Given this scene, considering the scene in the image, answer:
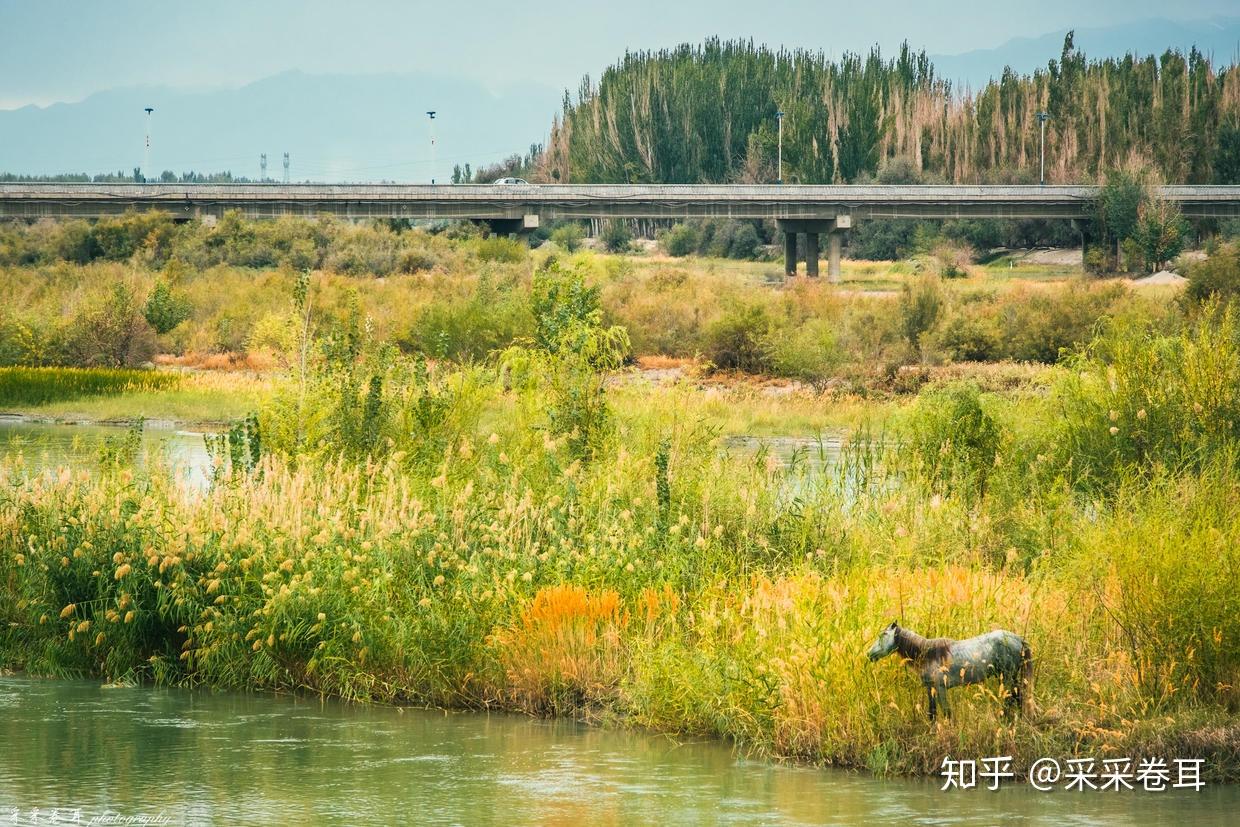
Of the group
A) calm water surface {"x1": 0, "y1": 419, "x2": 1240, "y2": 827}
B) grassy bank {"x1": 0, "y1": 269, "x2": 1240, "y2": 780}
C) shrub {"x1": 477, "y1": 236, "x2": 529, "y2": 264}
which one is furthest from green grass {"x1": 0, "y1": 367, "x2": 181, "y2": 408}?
shrub {"x1": 477, "y1": 236, "x2": 529, "y2": 264}

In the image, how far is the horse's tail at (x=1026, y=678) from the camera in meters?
10.8

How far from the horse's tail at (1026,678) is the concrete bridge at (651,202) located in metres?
66.3

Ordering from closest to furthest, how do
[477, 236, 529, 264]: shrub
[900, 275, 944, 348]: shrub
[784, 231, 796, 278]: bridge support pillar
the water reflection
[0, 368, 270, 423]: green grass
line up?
the water reflection → [0, 368, 270, 423]: green grass → [900, 275, 944, 348]: shrub → [477, 236, 529, 264]: shrub → [784, 231, 796, 278]: bridge support pillar

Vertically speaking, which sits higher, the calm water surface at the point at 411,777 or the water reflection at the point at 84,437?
the water reflection at the point at 84,437

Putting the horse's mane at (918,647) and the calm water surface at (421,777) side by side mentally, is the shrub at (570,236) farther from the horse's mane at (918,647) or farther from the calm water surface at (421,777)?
the horse's mane at (918,647)

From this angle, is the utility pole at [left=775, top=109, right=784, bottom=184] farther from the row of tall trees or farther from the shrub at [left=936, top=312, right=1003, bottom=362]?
the shrub at [left=936, top=312, right=1003, bottom=362]

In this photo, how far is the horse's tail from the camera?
1084 cm

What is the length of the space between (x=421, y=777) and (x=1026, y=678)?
4329 mm

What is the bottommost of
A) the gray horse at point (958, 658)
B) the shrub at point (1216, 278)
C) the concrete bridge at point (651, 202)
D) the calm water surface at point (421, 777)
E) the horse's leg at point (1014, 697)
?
the calm water surface at point (421, 777)

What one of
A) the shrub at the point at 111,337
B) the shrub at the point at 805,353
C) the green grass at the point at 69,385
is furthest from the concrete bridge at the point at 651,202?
the green grass at the point at 69,385

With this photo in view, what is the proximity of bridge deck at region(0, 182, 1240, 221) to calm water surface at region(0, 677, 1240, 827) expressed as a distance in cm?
6533

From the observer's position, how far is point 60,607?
1398 centimetres

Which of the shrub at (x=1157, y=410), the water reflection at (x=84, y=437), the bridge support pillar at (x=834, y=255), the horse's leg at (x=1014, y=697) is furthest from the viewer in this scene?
the bridge support pillar at (x=834, y=255)

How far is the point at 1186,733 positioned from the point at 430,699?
5.92 m
